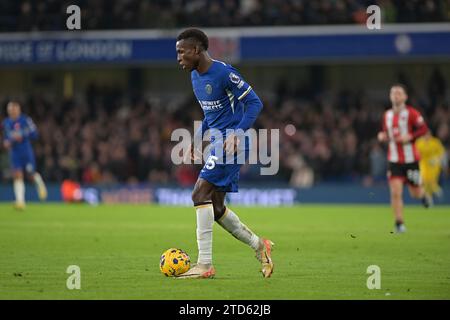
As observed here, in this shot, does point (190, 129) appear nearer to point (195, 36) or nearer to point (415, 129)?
point (415, 129)

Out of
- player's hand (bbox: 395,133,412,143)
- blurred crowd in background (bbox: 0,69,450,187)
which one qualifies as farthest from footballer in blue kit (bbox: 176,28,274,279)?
blurred crowd in background (bbox: 0,69,450,187)

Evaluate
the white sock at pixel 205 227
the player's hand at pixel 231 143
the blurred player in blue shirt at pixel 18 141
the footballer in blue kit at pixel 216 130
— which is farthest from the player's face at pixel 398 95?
the blurred player in blue shirt at pixel 18 141

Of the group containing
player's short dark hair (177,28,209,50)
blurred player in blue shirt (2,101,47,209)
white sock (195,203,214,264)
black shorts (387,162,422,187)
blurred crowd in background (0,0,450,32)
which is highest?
blurred crowd in background (0,0,450,32)

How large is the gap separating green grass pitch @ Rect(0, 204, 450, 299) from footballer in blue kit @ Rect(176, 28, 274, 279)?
42cm

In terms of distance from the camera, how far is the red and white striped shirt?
16.8m

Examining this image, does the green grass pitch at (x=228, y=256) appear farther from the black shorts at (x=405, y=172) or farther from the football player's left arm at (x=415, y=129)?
the football player's left arm at (x=415, y=129)

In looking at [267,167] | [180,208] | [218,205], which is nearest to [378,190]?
[267,167]

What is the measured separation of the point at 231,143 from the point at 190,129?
2178 cm

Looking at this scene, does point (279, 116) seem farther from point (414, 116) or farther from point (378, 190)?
point (414, 116)

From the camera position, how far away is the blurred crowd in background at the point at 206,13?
96.5 ft

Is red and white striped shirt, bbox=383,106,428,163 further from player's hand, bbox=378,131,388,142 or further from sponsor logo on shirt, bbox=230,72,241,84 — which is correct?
sponsor logo on shirt, bbox=230,72,241,84

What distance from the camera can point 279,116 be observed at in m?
30.7

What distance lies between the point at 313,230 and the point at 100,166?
13816 mm

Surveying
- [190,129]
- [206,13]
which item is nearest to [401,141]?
[206,13]
